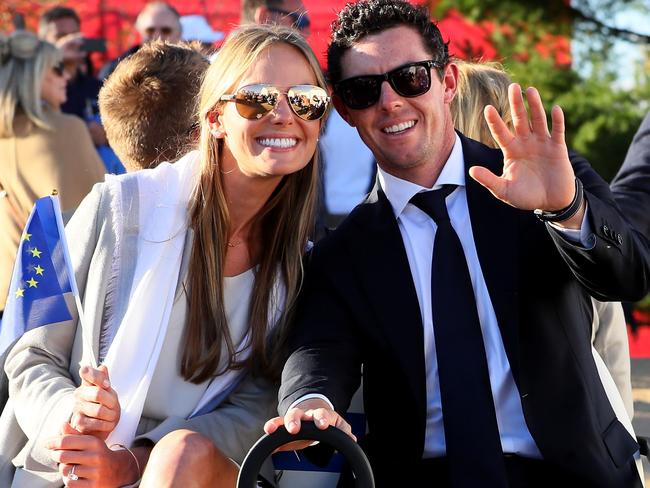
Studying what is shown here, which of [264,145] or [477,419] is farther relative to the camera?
[264,145]

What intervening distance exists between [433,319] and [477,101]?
1.23m

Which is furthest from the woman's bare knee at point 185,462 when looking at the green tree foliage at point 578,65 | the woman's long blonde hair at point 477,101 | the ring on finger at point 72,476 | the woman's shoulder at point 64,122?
the green tree foliage at point 578,65

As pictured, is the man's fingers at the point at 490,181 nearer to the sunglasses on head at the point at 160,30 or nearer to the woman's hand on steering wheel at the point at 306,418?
the woman's hand on steering wheel at the point at 306,418

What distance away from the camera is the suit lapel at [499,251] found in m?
2.78

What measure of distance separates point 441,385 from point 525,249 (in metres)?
0.43

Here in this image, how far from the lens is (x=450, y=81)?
3240 mm

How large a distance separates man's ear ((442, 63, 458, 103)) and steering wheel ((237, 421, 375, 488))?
1.23 meters

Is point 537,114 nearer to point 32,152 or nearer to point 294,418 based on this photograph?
point 294,418

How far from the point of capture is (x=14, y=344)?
3.06m

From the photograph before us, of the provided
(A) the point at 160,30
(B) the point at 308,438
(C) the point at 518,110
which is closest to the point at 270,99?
(C) the point at 518,110

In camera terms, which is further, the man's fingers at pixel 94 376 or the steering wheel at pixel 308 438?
the man's fingers at pixel 94 376

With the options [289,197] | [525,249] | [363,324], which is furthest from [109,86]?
[525,249]

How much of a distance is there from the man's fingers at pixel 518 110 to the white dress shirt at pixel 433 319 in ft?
1.13

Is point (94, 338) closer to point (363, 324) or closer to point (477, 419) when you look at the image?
point (363, 324)
